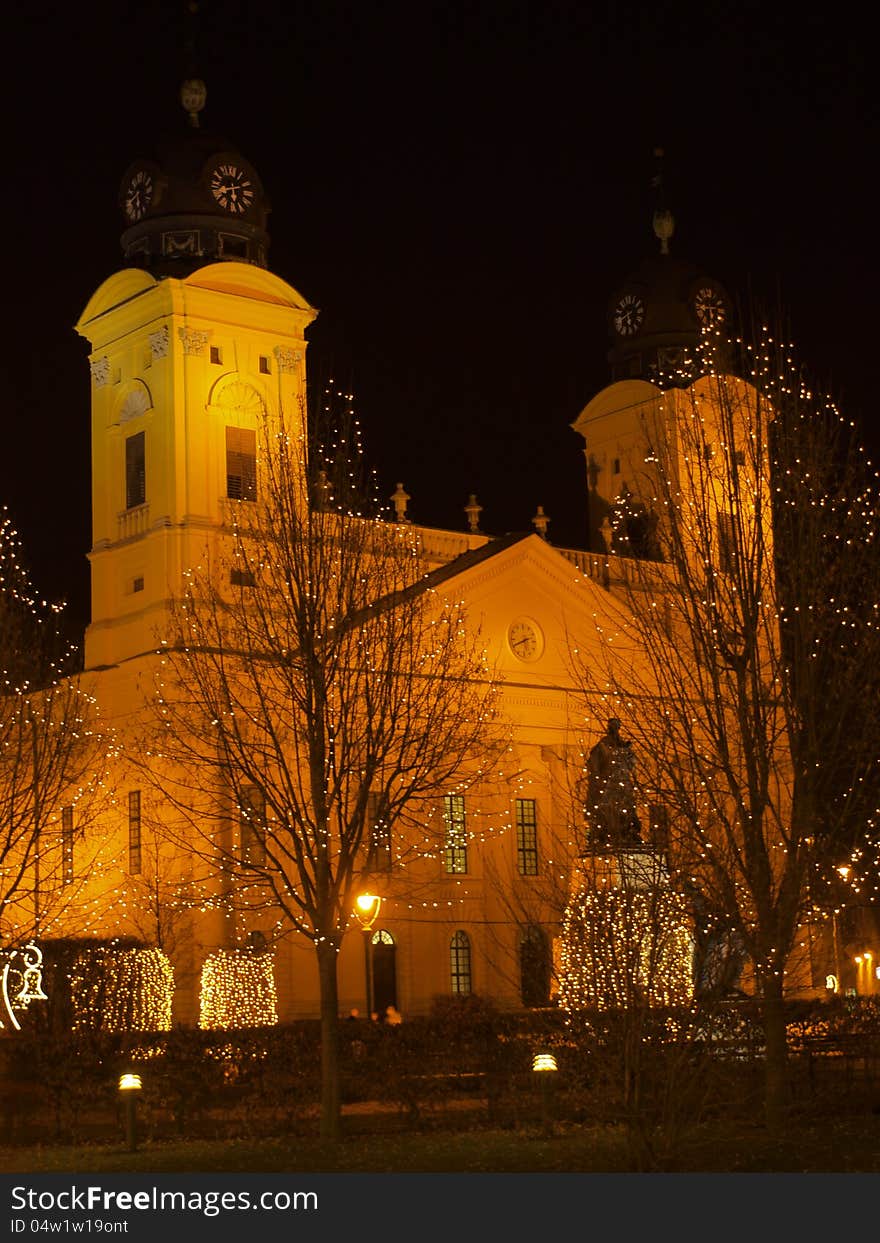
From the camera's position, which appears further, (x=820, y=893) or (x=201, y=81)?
(x=201, y=81)

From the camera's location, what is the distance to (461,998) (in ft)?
168

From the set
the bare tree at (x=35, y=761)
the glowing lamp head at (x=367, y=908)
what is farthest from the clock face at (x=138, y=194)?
the glowing lamp head at (x=367, y=908)

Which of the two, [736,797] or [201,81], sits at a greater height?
[201,81]

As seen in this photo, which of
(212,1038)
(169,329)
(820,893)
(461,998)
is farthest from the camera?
(169,329)

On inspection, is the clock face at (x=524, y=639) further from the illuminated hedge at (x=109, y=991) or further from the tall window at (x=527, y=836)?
the illuminated hedge at (x=109, y=991)

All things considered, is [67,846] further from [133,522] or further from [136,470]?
[136,470]

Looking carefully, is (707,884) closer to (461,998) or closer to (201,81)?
(461,998)

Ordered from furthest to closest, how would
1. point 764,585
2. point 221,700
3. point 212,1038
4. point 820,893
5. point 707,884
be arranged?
point 221,700, point 212,1038, point 764,585, point 820,893, point 707,884

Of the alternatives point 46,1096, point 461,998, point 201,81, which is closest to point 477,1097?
point 46,1096

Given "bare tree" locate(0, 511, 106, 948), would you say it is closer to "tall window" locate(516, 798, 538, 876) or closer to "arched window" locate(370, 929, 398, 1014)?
"arched window" locate(370, 929, 398, 1014)

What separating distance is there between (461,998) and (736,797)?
81.9 feet

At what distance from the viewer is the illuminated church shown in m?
59.6

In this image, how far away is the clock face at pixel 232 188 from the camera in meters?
62.1

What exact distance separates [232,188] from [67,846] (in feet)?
69.3
